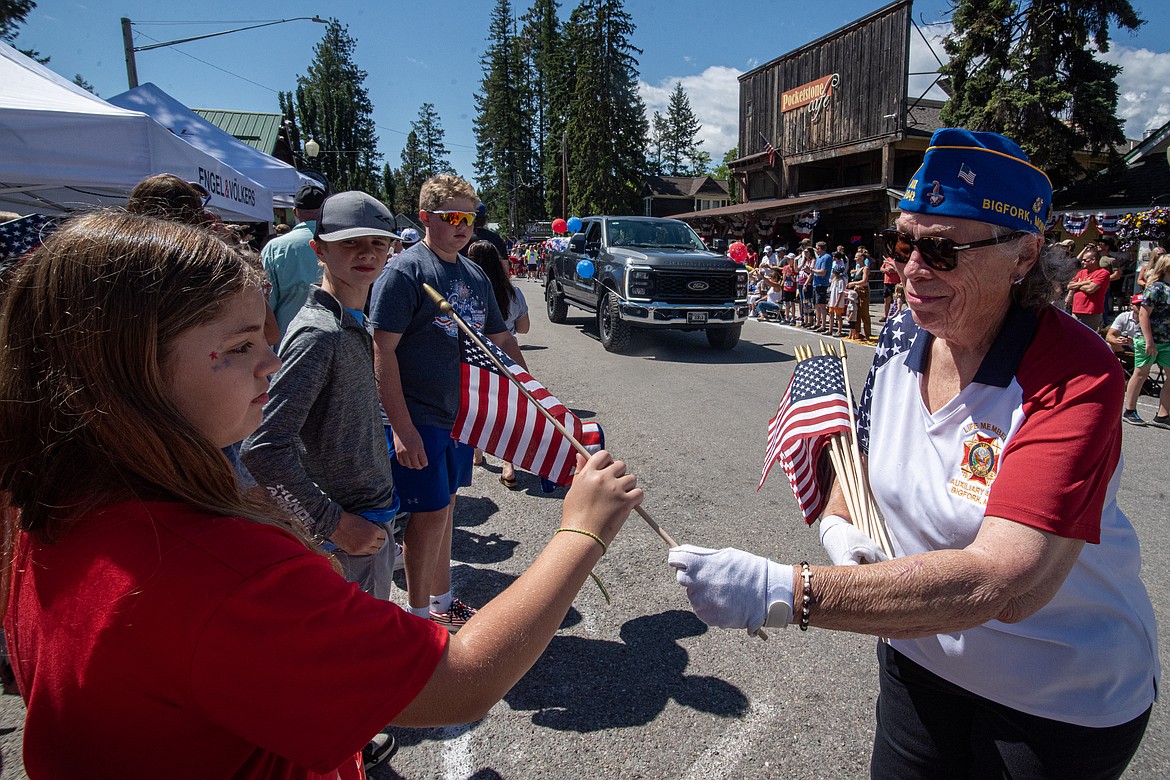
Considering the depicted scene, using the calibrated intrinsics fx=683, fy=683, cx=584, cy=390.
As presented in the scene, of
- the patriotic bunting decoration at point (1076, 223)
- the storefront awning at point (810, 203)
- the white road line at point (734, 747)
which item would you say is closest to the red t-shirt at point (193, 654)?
the white road line at point (734, 747)

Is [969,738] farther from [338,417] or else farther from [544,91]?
[544,91]

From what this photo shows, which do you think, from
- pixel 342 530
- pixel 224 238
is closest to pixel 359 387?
pixel 342 530

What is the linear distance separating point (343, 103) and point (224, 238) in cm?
7268

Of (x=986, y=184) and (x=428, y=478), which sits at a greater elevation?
(x=986, y=184)

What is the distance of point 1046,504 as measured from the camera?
1.22 m

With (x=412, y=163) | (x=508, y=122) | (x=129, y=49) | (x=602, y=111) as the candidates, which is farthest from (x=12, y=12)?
(x=412, y=163)

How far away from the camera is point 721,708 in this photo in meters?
2.78

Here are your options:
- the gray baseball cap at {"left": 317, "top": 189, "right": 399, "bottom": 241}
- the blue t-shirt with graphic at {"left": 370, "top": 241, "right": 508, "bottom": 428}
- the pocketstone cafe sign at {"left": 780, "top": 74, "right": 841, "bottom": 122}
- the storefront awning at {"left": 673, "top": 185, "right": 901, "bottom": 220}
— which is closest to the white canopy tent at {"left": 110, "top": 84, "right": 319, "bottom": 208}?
the blue t-shirt with graphic at {"left": 370, "top": 241, "right": 508, "bottom": 428}

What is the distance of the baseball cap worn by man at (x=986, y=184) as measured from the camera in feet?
4.87

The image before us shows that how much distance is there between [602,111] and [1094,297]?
43358mm

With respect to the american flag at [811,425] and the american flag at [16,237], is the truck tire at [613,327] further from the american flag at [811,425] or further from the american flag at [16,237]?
the american flag at [811,425]

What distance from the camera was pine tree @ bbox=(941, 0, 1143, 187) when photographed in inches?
697

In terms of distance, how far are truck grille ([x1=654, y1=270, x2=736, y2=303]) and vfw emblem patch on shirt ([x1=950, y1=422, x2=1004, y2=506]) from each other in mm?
9947

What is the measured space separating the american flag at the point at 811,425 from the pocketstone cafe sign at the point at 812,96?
2759 centimetres
